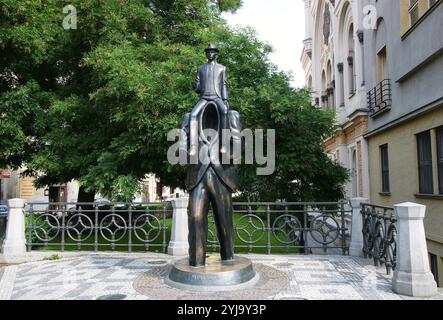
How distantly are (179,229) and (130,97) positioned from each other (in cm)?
412

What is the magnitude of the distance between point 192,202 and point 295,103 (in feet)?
17.9

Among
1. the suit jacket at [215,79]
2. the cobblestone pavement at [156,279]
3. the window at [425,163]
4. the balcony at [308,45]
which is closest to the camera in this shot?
the cobblestone pavement at [156,279]

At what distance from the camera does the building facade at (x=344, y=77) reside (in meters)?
19.6

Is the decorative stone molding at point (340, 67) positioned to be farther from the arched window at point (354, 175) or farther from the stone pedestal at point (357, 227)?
the stone pedestal at point (357, 227)

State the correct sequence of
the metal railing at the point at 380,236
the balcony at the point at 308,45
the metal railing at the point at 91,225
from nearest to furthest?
the metal railing at the point at 380,236, the metal railing at the point at 91,225, the balcony at the point at 308,45

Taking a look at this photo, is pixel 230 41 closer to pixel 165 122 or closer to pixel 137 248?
pixel 165 122

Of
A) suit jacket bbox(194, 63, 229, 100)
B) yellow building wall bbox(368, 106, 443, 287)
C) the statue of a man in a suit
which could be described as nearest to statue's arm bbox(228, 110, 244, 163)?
the statue of a man in a suit

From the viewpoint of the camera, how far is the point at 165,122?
1009 centimetres

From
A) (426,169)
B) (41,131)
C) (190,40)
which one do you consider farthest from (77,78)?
(426,169)

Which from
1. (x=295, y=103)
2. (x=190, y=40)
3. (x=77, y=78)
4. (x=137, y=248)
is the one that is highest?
(x=190, y=40)

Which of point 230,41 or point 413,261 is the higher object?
point 230,41

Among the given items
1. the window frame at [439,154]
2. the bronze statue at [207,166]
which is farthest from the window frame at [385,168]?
the bronze statue at [207,166]

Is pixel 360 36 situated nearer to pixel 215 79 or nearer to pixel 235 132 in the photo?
pixel 215 79

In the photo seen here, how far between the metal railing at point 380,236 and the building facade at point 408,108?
11.9 ft
